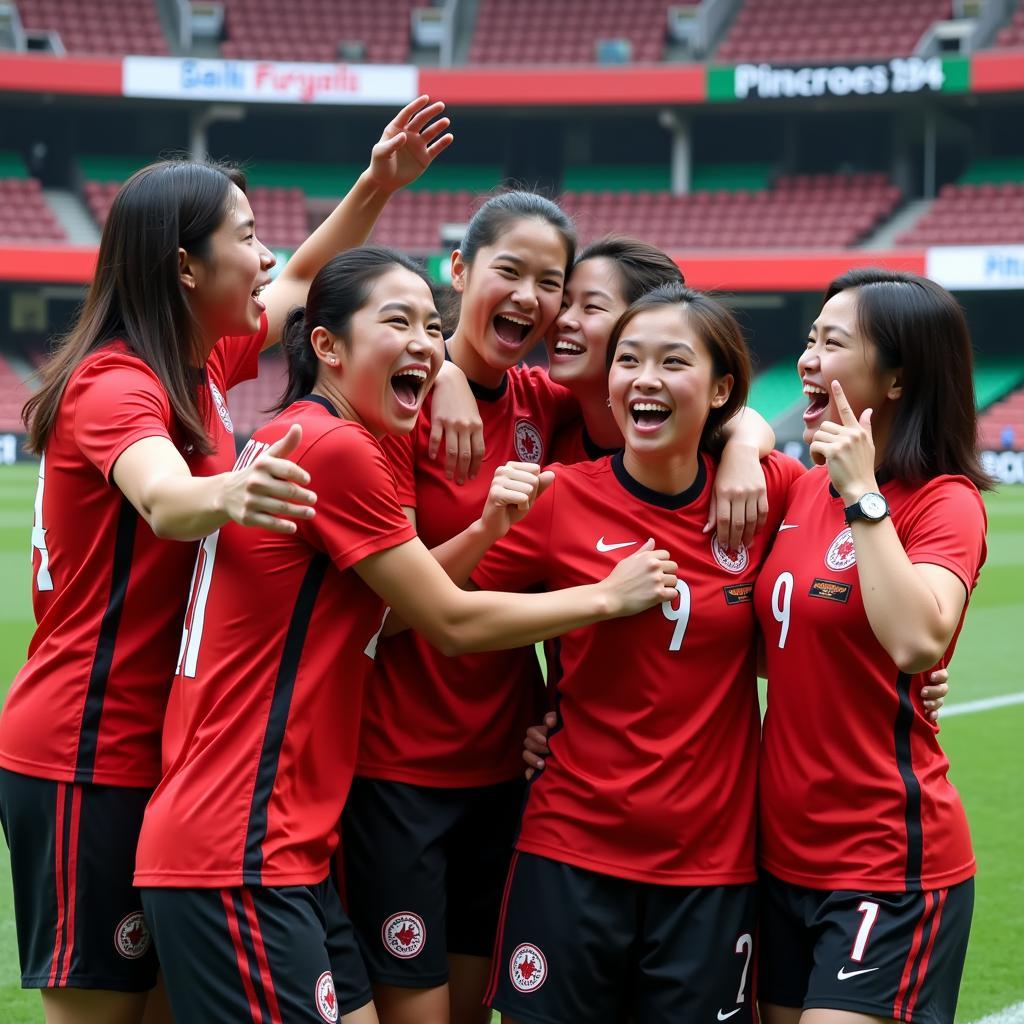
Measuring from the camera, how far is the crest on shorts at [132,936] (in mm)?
2998

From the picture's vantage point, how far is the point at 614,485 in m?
3.31

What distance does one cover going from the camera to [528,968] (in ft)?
10.2

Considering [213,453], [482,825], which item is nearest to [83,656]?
[213,453]

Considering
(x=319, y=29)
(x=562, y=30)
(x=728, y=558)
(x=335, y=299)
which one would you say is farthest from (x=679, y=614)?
(x=319, y=29)

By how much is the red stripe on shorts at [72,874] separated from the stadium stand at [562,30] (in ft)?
117

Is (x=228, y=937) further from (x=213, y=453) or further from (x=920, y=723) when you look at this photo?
(x=920, y=723)

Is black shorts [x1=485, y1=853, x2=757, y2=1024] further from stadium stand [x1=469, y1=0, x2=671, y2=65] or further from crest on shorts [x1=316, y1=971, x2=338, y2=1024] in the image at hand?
stadium stand [x1=469, y1=0, x2=671, y2=65]

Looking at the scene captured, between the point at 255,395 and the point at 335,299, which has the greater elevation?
the point at 335,299

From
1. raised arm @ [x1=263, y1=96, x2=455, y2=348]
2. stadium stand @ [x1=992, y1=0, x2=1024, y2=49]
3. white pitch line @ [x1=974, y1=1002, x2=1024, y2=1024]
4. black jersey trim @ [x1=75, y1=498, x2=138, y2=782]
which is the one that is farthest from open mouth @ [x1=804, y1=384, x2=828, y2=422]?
stadium stand @ [x1=992, y1=0, x2=1024, y2=49]

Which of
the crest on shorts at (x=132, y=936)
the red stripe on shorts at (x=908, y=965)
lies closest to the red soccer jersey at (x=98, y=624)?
the crest on shorts at (x=132, y=936)

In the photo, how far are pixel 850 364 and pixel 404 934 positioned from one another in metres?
1.69

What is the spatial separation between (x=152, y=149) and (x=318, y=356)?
35040 mm

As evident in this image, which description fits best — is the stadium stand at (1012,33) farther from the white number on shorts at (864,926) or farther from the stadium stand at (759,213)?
the white number on shorts at (864,926)

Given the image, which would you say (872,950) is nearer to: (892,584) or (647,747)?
(647,747)
